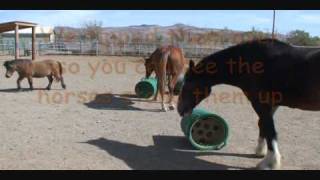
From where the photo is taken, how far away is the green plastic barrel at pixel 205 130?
6.64 meters

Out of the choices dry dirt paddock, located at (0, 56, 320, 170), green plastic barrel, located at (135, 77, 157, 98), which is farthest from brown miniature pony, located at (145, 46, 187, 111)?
green plastic barrel, located at (135, 77, 157, 98)

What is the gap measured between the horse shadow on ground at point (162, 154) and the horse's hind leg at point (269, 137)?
15.1 inches

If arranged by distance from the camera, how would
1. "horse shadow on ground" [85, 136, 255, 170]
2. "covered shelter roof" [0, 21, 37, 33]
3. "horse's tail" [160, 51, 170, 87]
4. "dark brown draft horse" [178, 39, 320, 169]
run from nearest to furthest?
"dark brown draft horse" [178, 39, 320, 169], "horse shadow on ground" [85, 136, 255, 170], "horse's tail" [160, 51, 170, 87], "covered shelter roof" [0, 21, 37, 33]

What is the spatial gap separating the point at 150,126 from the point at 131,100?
3.70 metres

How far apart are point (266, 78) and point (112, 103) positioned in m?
6.45

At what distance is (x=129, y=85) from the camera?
52.4 feet

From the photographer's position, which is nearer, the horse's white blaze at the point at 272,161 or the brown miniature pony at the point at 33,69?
the horse's white blaze at the point at 272,161

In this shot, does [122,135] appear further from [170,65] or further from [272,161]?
[170,65]

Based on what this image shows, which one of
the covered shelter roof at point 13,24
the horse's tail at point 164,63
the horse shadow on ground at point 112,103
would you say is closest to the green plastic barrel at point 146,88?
the horse shadow on ground at point 112,103

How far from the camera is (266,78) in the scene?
5.62 metres

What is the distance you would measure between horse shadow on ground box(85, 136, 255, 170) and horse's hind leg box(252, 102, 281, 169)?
0.38 m

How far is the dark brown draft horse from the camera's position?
17.6ft

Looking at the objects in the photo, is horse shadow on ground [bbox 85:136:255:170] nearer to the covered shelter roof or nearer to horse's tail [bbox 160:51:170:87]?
horse's tail [bbox 160:51:170:87]

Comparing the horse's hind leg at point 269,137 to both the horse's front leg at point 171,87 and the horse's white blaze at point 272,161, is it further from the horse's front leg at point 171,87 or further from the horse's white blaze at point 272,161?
the horse's front leg at point 171,87
